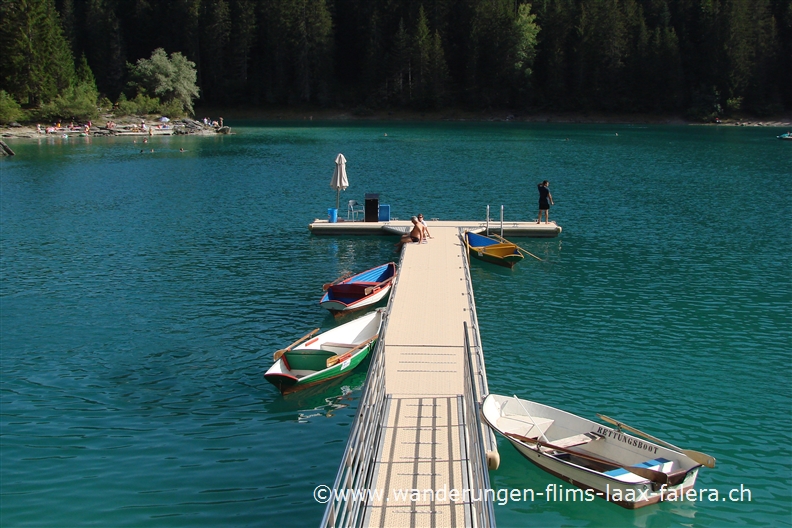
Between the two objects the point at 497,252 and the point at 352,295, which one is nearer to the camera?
the point at 352,295

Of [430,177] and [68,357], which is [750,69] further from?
[68,357]

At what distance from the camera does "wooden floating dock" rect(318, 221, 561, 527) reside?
32.8ft

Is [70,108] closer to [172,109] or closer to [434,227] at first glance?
[172,109]

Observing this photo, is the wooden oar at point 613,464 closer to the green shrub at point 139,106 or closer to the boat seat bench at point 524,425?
the boat seat bench at point 524,425

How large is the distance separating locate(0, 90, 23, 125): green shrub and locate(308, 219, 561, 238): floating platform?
214 ft

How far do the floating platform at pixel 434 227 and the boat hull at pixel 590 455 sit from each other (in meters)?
18.3

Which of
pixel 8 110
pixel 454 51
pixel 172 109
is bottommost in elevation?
pixel 8 110

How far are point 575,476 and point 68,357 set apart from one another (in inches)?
515

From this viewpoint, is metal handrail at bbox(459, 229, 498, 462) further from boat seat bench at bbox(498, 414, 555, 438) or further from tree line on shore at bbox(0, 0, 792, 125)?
tree line on shore at bbox(0, 0, 792, 125)

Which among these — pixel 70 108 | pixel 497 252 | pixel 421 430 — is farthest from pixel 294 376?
pixel 70 108

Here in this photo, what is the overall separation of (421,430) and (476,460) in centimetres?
206

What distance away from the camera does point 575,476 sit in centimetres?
1243

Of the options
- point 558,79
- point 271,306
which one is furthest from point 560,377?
point 558,79

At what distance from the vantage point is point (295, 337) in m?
20.1
